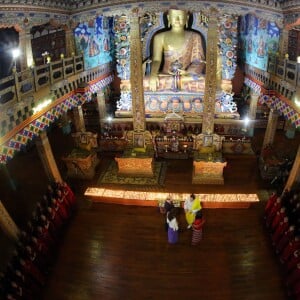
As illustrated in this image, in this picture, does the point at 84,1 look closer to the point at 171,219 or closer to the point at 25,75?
the point at 25,75

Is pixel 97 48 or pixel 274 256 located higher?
pixel 97 48

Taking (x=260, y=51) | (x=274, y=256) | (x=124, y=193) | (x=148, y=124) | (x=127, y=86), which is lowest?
(x=274, y=256)

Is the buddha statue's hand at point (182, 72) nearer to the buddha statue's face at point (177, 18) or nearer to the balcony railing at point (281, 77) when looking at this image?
the buddha statue's face at point (177, 18)

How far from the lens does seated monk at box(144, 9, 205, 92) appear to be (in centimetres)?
1669

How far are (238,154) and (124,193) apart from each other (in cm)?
604

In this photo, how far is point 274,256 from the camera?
31.0ft

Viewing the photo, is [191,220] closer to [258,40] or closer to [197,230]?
[197,230]

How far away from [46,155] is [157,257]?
5404mm

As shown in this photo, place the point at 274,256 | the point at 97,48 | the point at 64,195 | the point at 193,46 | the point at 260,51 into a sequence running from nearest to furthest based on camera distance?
the point at 274,256, the point at 64,195, the point at 260,51, the point at 97,48, the point at 193,46

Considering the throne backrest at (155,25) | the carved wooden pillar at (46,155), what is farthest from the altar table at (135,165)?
the throne backrest at (155,25)

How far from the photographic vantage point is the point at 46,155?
12.0 m

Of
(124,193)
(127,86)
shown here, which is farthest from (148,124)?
(124,193)

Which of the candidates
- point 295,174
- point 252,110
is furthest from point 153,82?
point 295,174

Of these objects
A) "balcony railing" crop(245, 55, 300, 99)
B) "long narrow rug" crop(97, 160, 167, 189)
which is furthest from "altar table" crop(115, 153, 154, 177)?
"balcony railing" crop(245, 55, 300, 99)
